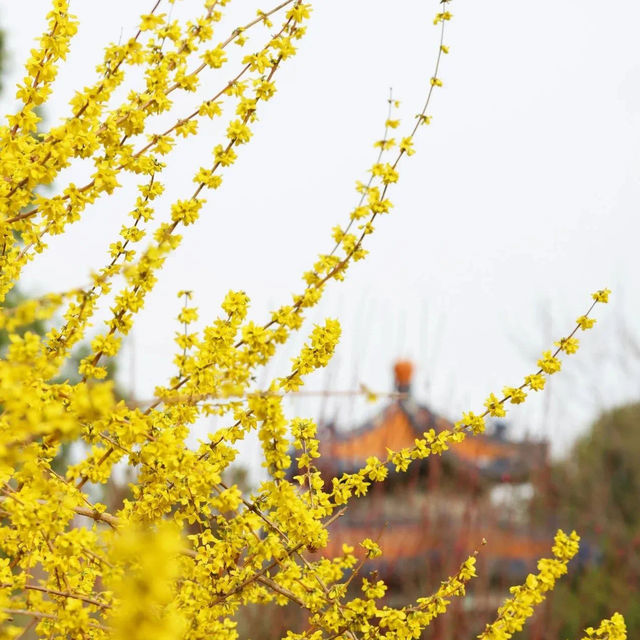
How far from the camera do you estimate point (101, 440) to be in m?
2.33

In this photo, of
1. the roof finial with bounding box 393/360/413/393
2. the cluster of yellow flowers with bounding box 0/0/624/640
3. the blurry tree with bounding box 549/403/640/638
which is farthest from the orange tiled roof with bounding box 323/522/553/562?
the roof finial with bounding box 393/360/413/393

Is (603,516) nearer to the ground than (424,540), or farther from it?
farther from it

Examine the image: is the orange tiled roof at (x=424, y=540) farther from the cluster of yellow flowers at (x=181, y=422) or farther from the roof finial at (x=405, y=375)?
the roof finial at (x=405, y=375)

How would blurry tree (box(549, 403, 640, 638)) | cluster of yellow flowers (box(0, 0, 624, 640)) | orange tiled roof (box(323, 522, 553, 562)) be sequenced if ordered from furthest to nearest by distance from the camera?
blurry tree (box(549, 403, 640, 638)) → orange tiled roof (box(323, 522, 553, 562)) → cluster of yellow flowers (box(0, 0, 624, 640))

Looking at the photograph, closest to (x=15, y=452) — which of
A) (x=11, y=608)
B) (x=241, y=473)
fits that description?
(x=11, y=608)

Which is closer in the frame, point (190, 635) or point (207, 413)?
point (190, 635)

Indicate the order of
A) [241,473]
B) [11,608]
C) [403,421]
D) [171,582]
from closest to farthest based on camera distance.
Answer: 1. [11,608]
2. [171,582]
3. [241,473]
4. [403,421]

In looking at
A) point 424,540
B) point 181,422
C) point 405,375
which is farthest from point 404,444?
point 181,422

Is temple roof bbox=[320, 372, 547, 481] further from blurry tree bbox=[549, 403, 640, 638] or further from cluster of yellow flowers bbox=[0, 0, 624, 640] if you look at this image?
cluster of yellow flowers bbox=[0, 0, 624, 640]

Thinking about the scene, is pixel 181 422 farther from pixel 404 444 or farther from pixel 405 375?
pixel 405 375

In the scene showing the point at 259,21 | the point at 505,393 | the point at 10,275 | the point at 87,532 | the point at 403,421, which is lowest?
the point at 87,532

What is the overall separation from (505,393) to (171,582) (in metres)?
1.13

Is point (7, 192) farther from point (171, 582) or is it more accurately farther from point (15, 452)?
point (171, 582)

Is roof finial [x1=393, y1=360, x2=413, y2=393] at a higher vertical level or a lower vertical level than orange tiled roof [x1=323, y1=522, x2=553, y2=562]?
higher
